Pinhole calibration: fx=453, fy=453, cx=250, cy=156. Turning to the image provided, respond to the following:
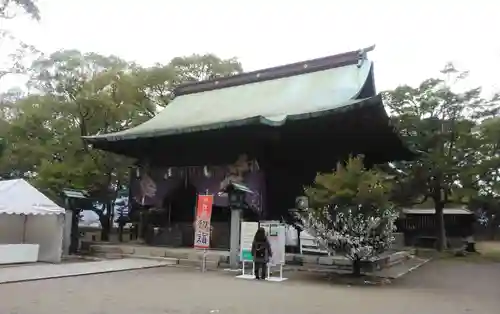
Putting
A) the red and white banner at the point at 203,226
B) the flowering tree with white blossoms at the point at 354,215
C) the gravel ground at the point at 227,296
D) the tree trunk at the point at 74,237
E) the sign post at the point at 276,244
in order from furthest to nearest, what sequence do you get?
1. the tree trunk at the point at 74,237
2. the red and white banner at the point at 203,226
3. the sign post at the point at 276,244
4. the flowering tree with white blossoms at the point at 354,215
5. the gravel ground at the point at 227,296

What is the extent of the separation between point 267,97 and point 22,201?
9669 mm

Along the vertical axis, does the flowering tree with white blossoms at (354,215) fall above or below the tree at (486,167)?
below

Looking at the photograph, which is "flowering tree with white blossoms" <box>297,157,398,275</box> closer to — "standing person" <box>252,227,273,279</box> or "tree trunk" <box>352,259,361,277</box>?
"tree trunk" <box>352,259,361,277</box>

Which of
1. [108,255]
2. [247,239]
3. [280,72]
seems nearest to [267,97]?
[280,72]

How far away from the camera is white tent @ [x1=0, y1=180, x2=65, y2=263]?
1177 centimetres

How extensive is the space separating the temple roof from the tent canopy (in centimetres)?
423

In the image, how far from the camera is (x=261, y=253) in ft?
34.2

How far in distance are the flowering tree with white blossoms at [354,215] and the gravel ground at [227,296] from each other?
96cm

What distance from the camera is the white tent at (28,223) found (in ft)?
38.6

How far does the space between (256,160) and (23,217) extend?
7.47m

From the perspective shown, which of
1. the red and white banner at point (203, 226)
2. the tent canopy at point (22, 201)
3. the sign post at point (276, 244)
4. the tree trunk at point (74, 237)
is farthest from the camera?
the tree trunk at point (74, 237)

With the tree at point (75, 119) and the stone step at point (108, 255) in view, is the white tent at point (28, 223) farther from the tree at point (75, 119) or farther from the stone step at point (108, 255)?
the tree at point (75, 119)

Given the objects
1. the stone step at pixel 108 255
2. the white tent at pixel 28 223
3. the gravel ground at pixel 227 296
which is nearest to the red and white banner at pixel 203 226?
the gravel ground at pixel 227 296

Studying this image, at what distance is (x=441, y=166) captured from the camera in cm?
1933
